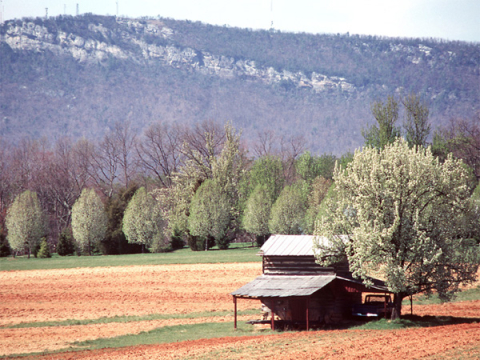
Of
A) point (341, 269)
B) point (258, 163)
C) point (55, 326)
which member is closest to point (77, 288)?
point (55, 326)

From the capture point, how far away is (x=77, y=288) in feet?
153

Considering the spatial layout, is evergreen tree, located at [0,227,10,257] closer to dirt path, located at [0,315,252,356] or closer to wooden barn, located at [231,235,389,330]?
dirt path, located at [0,315,252,356]

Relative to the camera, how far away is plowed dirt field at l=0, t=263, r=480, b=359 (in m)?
23.8

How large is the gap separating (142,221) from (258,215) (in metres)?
14.3

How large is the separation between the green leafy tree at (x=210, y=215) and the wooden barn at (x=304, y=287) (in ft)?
121

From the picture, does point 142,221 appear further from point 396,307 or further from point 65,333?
point 396,307

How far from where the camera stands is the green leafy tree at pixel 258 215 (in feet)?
242

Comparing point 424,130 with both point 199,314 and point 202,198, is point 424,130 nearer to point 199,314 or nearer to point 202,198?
point 202,198

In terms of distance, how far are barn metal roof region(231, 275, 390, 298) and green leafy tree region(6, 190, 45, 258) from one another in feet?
153

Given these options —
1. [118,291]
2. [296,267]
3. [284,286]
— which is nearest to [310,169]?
[118,291]

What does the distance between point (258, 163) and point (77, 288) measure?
45731 millimetres

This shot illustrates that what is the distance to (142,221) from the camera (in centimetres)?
7419

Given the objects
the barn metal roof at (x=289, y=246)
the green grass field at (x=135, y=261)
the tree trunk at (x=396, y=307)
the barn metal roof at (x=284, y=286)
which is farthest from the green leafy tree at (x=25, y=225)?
the tree trunk at (x=396, y=307)

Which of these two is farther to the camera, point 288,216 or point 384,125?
point 288,216
